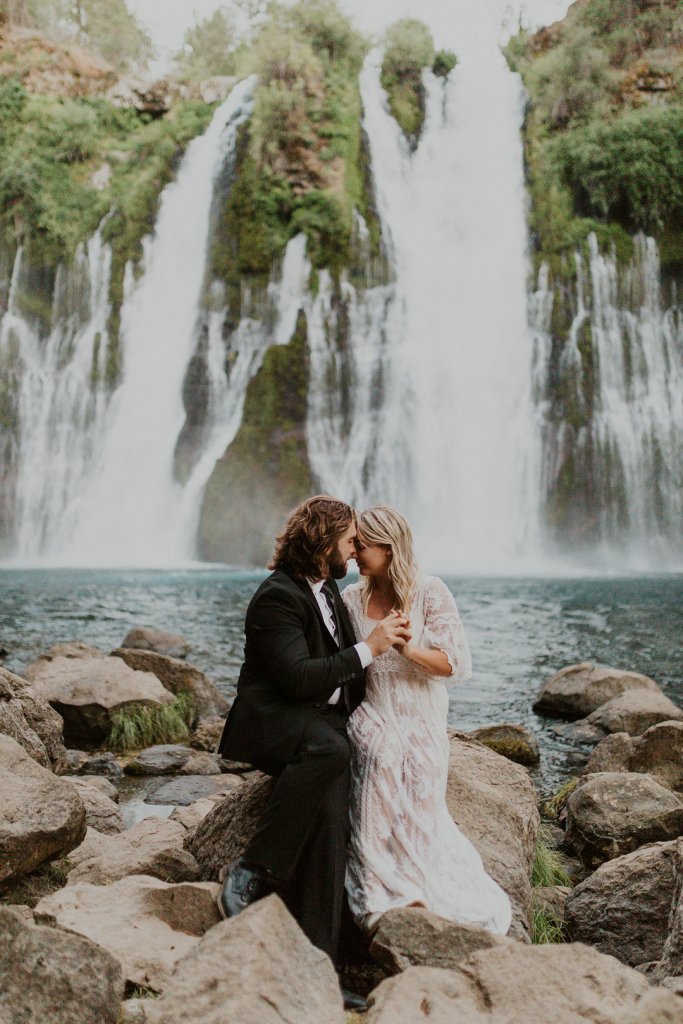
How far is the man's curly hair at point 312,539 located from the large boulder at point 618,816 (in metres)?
2.82

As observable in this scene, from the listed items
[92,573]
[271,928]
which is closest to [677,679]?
[271,928]

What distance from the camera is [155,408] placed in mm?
27797

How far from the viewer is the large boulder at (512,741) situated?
769 centimetres

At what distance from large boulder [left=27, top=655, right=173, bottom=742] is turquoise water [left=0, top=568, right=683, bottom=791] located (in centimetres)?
204

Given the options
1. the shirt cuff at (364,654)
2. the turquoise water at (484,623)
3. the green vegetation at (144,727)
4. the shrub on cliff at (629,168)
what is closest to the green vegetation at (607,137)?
the shrub on cliff at (629,168)

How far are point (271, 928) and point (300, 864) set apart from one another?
0.79 meters

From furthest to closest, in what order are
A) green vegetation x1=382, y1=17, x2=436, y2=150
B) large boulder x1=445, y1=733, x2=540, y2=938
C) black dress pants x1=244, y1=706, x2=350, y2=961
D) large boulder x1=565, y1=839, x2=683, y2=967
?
green vegetation x1=382, y1=17, x2=436, y2=150, large boulder x1=565, y1=839, x2=683, y2=967, large boulder x1=445, y1=733, x2=540, y2=938, black dress pants x1=244, y1=706, x2=350, y2=961

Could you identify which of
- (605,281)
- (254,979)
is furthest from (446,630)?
(605,281)

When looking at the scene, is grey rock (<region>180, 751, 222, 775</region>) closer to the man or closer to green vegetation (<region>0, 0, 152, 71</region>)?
the man

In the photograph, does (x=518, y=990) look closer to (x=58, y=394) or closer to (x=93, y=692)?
(x=93, y=692)

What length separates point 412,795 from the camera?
3.48 metres

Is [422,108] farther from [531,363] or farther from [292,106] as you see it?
[531,363]

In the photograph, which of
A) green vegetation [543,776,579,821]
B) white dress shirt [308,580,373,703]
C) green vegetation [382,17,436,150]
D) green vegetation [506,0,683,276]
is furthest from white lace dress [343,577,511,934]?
green vegetation [382,17,436,150]

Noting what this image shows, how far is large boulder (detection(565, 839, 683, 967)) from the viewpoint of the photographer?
4020 mm
